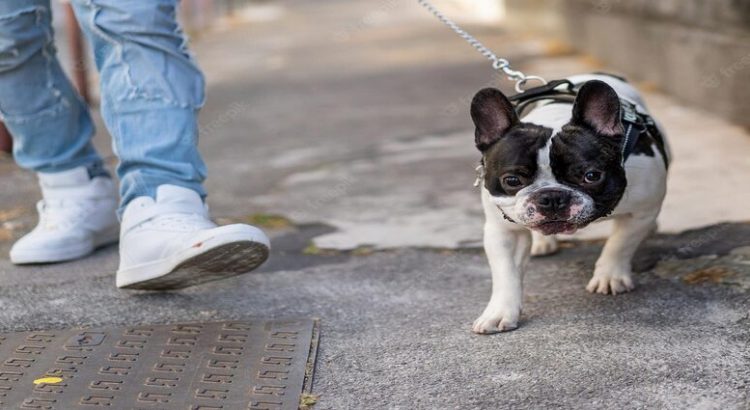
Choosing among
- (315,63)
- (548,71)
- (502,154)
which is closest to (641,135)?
(502,154)

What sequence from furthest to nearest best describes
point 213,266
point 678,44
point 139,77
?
point 678,44, point 139,77, point 213,266

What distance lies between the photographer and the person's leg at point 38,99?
349 centimetres

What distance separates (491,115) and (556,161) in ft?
0.81

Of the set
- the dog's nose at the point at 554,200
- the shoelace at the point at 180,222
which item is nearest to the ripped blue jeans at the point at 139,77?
the shoelace at the point at 180,222

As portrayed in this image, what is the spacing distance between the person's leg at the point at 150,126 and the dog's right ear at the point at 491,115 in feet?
2.61

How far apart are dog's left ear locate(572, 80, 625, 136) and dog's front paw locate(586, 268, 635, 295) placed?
0.61 m

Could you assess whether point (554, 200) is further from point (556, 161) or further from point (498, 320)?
point (498, 320)

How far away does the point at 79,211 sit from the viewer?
12.4 feet

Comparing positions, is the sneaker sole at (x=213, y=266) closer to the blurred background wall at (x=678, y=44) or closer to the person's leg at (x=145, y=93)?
the person's leg at (x=145, y=93)

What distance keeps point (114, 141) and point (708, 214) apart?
2.21 m

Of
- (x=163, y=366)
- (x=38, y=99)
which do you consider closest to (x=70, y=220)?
(x=38, y=99)

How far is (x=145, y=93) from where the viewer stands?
329 centimetres

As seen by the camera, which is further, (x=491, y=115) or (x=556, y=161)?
(x=491, y=115)

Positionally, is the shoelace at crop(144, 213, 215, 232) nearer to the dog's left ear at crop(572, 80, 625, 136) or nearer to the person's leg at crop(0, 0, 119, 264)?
the person's leg at crop(0, 0, 119, 264)
